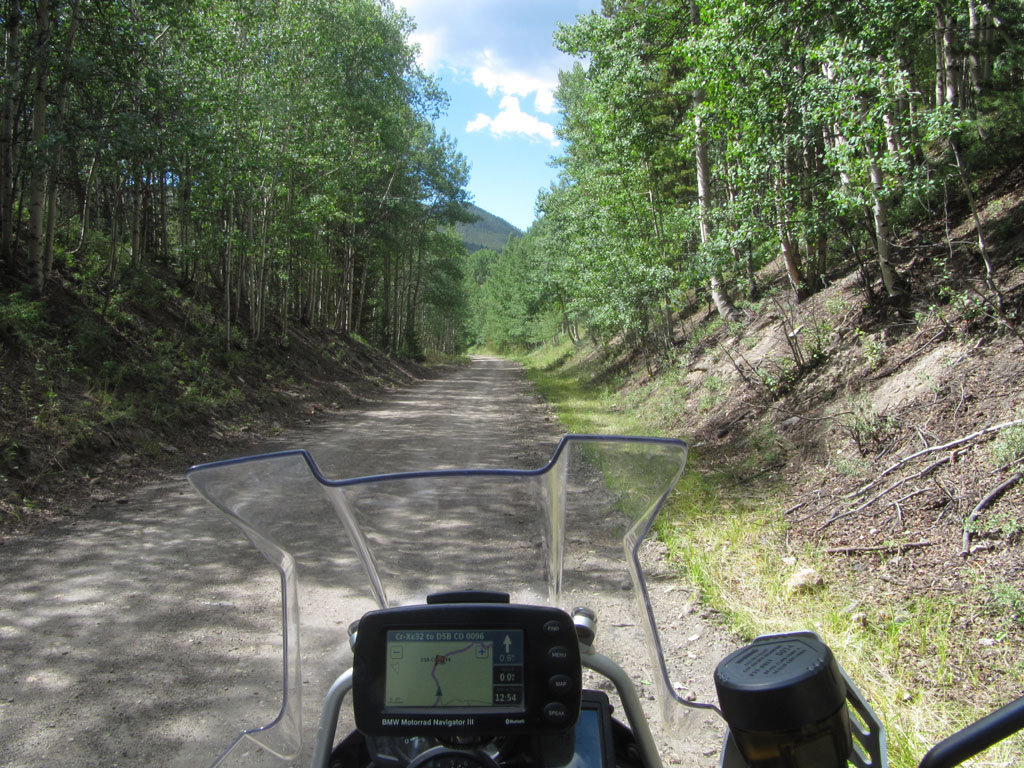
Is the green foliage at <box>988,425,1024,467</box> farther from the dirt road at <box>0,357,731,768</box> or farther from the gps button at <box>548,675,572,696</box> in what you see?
the gps button at <box>548,675,572,696</box>

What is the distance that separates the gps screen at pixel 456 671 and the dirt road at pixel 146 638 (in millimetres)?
355

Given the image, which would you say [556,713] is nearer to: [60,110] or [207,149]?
[207,149]

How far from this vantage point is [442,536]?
1775 millimetres

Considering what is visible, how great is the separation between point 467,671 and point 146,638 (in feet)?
11.6

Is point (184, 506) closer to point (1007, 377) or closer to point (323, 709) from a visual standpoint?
point (323, 709)

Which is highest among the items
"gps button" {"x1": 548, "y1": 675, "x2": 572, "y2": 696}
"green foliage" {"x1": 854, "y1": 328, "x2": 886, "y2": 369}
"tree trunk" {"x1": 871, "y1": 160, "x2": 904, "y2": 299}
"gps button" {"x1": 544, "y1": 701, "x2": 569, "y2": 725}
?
"tree trunk" {"x1": 871, "y1": 160, "x2": 904, "y2": 299}

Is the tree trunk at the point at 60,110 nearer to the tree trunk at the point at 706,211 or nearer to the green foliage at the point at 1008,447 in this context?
the tree trunk at the point at 706,211

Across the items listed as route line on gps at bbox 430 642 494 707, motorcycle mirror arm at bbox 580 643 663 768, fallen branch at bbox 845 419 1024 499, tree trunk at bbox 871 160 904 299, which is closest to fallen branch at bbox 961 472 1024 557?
fallen branch at bbox 845 419 1024 499

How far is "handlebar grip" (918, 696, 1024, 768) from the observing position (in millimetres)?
911

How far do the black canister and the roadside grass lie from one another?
2224 mm

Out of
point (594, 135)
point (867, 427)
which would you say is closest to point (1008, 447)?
point (867, 427)

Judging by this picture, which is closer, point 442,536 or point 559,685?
point 559,685

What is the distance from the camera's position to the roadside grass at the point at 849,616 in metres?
3.20

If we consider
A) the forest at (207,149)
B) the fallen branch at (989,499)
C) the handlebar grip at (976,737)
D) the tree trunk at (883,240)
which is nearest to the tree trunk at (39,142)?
the forest at (207,149)
